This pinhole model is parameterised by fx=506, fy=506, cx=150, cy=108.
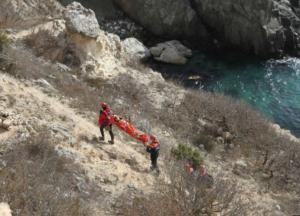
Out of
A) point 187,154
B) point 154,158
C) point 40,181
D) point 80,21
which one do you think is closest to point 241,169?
point 187,154

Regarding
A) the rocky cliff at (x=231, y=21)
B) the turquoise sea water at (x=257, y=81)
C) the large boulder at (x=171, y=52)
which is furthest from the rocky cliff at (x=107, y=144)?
the rocky cliff at (x=231, y=21)

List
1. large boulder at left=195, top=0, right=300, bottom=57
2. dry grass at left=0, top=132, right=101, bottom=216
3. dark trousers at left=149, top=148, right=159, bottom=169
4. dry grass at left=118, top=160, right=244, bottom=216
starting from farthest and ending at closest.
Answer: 1. large boulder at left=195, top=0, right=300, bottom=57
2. dark trousers at left=149, top=148, right=159, bottom=169
3. dry grass at left=118, top=160, right=244, bottom=216
4. dry grass at left=0, top=132, right=101, bottom=216

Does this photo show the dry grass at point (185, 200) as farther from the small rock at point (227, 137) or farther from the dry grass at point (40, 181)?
the small rock at point (227, 137)

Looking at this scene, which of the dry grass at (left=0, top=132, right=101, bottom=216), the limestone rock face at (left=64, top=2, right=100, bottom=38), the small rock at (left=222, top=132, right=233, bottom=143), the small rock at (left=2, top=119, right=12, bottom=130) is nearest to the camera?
the dry grass at (left=0, top=132, right=101, bottom=216)

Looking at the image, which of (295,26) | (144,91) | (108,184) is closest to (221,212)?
(108,184)

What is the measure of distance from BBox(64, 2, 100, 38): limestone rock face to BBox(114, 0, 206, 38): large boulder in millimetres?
14425

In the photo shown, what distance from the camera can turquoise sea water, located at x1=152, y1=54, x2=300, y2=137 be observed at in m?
30.3

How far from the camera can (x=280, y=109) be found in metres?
30.4

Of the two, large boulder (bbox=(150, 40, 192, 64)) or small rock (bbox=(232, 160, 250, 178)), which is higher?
small rock (bbox=(232, 160, 250, 178))

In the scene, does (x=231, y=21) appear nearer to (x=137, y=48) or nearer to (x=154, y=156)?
(x=137, y=48)

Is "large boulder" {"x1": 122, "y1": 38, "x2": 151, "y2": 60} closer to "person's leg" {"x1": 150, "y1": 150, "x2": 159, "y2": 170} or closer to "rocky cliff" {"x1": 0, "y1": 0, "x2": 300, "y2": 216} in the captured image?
"rocky cliff" {"x1": 0, "y1": 0, "x2": 300, "y2": 216}

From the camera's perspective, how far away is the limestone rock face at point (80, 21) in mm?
24344

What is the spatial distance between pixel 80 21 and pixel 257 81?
561 inches

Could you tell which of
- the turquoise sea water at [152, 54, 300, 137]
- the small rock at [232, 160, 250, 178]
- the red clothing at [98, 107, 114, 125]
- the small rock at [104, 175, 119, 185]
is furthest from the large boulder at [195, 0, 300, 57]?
the small rock at [104, 175, 119, 185]
